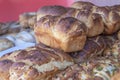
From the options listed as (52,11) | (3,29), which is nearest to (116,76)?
(52,11)

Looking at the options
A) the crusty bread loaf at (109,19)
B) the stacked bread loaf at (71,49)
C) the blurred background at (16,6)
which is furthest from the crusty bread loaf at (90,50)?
the blurred background at (16,6)

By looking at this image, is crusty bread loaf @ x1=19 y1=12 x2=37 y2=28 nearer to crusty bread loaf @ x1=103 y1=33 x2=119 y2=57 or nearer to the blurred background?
crusty bread loaf @ x1=103 y1=33 x2=119 y2=57

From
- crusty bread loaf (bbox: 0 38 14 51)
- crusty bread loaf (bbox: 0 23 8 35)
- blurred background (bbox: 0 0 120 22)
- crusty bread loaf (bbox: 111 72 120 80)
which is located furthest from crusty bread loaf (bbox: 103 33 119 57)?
blurred background (bbox: 0 0 120 22)

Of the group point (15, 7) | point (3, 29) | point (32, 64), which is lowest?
point (15, 7)

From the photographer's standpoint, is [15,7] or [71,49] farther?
[15,7]

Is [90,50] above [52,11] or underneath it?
underneath

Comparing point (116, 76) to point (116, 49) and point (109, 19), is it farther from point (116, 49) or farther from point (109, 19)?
point (109, 19)
